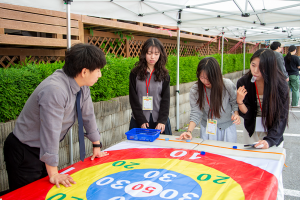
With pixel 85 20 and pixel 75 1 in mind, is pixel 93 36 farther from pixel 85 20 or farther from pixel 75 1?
pixel 75 1

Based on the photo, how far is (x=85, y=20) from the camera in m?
4.84

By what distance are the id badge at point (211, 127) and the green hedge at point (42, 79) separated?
5.78ft

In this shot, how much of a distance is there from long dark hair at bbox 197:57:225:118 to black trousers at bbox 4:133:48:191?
5.03 ft

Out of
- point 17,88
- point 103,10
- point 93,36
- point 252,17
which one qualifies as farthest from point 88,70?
point 93,36

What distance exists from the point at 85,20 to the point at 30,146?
152 inches

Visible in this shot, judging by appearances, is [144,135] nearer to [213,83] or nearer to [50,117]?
[213,83]

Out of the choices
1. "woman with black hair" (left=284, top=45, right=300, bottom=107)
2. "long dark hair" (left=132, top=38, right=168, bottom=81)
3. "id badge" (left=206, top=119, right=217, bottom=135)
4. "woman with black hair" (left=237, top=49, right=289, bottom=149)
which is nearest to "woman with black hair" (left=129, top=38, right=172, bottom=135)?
"long dark hair" (left=132, top=38, right=168, bottom=81)

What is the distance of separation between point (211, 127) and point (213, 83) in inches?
17.5

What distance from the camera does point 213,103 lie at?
2283 mm

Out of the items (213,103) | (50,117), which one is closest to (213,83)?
(213,103)

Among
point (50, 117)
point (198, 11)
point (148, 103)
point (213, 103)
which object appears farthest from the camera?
point (198, 11)

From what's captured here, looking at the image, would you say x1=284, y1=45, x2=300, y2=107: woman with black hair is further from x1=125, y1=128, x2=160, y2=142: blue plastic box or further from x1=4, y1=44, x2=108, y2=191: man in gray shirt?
x1=4, y1=44, x2=108, y2=191: man in gray shirt

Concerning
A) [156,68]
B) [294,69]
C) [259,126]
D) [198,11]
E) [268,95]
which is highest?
[198,11]

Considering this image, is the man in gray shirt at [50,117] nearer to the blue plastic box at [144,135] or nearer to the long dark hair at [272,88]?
the blue plastic box at [144,135]
